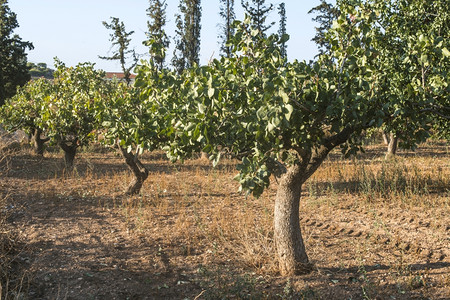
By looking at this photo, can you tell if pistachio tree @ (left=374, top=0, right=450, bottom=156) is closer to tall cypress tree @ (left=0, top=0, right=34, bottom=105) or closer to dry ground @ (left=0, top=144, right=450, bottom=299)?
dry ground @ (left=0, top=144, right=450, bottom=299)

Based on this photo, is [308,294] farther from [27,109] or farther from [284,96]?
[27,109]

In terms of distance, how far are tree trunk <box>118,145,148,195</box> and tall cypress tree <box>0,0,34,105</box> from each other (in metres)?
21.2

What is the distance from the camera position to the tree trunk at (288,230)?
5.90m

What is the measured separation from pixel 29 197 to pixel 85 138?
290 cm

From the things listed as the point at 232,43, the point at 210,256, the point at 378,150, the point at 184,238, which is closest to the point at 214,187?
the point at 184,238

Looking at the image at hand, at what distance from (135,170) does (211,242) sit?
406 centimetres

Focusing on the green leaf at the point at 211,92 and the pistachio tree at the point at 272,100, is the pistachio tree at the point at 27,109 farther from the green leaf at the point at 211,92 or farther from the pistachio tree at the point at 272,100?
the green leaf at the point at 211,92

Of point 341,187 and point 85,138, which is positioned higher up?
point 85,138

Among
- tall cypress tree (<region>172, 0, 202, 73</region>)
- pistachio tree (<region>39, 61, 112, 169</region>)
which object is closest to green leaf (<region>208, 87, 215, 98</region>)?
pistachio tree (<region>39, 61, 112, 169</region>)

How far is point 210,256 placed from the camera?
22.8 feet

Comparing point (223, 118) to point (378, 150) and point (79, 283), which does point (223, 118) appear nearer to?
point (79, 283)

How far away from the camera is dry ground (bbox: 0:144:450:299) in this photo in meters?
5.70

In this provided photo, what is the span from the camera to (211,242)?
7496 millimetres

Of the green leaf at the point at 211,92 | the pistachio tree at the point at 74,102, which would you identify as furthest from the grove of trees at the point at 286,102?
the pistachio tree at the point at 74,102
